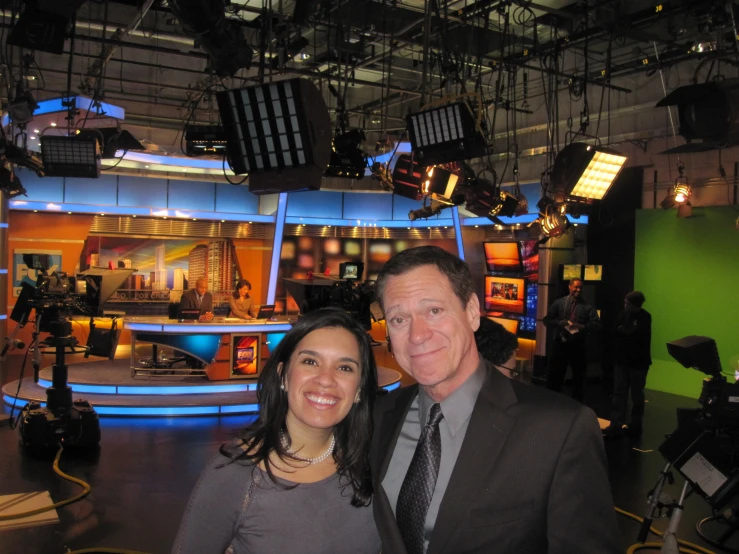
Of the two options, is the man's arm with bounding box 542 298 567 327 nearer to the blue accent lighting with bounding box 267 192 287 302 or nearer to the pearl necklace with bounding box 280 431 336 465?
the blue accent lighting with bounding box 267 192 287 302

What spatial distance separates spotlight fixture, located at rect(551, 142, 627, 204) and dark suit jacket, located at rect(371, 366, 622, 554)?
4415 millimetres

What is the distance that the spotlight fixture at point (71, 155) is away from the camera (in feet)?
19.2

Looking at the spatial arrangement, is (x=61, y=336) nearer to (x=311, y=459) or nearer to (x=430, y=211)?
(x=430, y=211)

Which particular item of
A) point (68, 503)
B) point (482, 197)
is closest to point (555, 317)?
point (482, 197)

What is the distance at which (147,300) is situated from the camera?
13.0 meters

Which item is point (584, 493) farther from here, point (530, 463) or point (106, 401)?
point (106, 401)

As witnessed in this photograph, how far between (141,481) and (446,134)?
3618 mm

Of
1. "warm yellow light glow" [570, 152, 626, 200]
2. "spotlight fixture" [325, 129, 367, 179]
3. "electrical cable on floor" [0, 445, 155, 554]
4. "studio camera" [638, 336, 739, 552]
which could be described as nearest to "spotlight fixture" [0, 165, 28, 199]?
"electrical cable on floor" [0, 445, 155, 554]

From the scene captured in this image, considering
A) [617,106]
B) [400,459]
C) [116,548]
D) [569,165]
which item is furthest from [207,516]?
[617,106]

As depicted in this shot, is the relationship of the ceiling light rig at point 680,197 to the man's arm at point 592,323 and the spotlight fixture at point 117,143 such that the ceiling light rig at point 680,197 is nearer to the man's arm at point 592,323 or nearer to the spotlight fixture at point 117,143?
the man's arm at point 592,323

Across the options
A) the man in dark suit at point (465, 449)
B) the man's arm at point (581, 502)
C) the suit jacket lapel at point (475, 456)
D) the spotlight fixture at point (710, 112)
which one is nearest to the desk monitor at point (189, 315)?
the spotlight fixture at point (710, 112)

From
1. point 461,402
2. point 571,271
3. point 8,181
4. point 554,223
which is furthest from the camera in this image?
point 571,271

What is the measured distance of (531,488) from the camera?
1271mm

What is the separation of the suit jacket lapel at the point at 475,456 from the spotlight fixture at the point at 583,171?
4.39m
